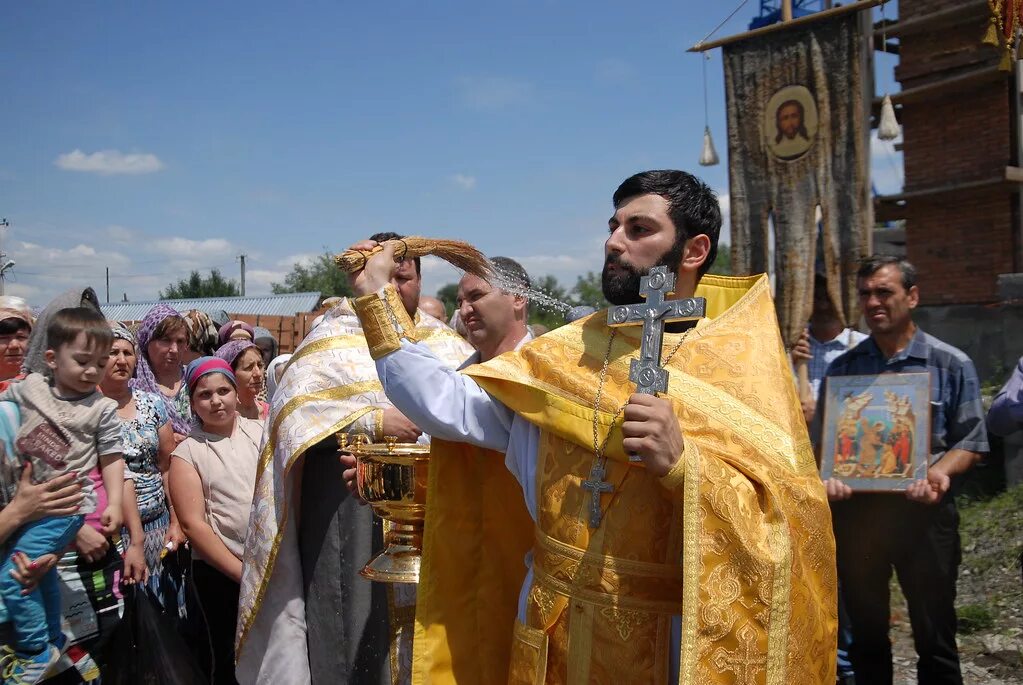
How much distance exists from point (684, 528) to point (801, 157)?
6.31m

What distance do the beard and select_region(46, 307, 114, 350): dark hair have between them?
228 cm

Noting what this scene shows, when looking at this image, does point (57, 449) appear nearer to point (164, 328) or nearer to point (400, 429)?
point (400, 429)

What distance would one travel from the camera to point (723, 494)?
198 cm

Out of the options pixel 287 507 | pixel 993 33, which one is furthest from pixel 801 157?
pixel 287 507

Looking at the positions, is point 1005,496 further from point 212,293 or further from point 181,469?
point 212,293

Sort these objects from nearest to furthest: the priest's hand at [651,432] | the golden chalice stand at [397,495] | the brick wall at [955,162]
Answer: the priest's hand at [651,432]
the golden chalice stand at [397,495]
the brick wall at [955,162]

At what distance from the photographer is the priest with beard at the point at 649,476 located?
1.98 m

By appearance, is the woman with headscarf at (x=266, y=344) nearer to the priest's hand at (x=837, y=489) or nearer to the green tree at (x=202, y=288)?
the priest's hand at (x=837, y=489)

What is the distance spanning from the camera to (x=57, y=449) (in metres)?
3.46

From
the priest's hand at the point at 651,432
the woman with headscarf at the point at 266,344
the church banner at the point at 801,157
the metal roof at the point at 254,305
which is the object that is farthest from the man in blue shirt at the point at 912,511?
the metal roof at the point at 254,305

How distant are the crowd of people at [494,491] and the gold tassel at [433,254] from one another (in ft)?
0.14

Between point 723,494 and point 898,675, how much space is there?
387 centimetres

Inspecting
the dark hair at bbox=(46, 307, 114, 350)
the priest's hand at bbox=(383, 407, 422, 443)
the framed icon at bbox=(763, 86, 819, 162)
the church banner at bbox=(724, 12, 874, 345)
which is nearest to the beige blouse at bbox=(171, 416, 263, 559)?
the dark hair at bbox=(46, 307, 114, 350)

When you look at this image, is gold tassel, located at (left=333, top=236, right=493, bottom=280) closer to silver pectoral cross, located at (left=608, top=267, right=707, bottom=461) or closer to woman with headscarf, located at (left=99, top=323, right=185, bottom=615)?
silver pectoral cross, located at (left=608, top=267, right=707, bottom=461)
